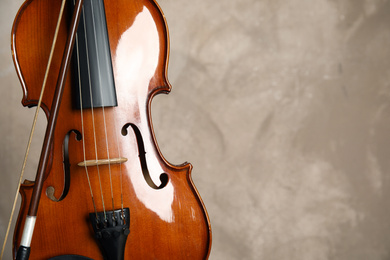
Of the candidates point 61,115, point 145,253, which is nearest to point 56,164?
point 61,115

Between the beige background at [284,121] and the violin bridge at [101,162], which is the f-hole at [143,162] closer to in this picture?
the violin bridge at [101,162]

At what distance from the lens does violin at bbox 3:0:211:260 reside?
990mm

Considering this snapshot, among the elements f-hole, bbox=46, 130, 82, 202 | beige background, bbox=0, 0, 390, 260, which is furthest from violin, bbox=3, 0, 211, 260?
beige background, bbox=0, 0, 390, 260

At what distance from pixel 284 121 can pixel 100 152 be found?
86 cm

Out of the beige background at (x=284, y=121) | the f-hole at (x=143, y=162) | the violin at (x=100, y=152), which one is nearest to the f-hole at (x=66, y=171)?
the violin at (x=100, y=152)

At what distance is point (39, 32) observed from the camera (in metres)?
1.08

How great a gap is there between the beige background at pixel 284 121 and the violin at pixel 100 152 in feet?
1.83

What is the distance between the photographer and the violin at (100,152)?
3.25 feet

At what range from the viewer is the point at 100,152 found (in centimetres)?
105

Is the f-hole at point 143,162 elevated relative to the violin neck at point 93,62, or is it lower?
lower

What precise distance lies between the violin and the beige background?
0.56 meters

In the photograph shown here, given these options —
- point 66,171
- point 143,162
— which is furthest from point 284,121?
point 66,171

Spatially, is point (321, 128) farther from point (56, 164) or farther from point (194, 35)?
point (56, 164)

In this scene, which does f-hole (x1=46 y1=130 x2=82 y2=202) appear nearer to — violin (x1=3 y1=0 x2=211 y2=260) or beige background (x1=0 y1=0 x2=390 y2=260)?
violin (x1=3 y1=0 x2=211 y2=260)
